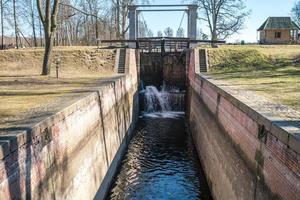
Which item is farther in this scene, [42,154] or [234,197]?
[234,197]

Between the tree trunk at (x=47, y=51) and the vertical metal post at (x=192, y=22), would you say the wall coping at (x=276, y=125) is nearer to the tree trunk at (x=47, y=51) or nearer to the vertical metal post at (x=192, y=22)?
the tree trunk at (x=47, y=51)

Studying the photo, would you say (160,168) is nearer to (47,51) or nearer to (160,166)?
(160,166)

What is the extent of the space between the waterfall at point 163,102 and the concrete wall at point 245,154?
399 inches

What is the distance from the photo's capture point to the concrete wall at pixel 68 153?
4.89m

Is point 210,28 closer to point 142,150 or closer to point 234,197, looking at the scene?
point 142,150

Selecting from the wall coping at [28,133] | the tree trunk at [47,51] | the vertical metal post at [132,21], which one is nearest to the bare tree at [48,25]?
the tree trunk at [47,51]

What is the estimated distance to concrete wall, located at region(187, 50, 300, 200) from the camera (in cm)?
468

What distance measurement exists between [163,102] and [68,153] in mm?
15169

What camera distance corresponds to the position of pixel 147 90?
76.8 feet

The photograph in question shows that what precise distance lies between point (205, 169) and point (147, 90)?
12.4 m

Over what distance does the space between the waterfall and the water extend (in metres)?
2.37

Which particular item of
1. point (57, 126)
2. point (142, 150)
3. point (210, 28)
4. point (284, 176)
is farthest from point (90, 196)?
point (210, 28)

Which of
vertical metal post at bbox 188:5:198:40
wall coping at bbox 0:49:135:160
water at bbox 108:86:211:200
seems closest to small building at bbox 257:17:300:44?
vertical metal post at bbox 188:5:198:40

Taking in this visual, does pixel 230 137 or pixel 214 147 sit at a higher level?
pixel 230 137
